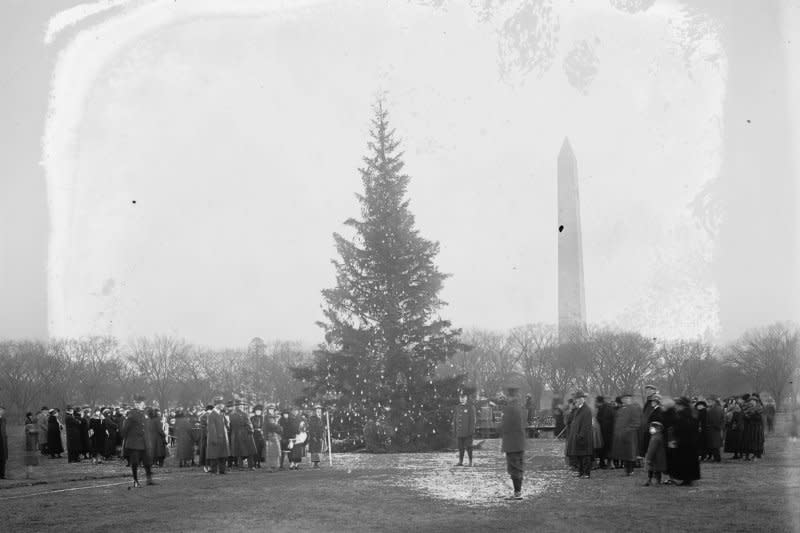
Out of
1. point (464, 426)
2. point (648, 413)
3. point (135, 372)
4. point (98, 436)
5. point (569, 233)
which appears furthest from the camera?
point (135, 372)

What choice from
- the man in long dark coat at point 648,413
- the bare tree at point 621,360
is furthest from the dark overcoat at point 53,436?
the bare tree at point 621,360

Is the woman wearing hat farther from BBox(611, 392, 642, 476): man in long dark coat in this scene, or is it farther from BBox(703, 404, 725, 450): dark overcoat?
BBox(703, 404, 725, 450): dark overcoat

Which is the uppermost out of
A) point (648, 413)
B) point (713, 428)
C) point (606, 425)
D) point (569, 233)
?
point (569, 233)

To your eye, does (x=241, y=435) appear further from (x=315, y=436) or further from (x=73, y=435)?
(x=73, y=435)

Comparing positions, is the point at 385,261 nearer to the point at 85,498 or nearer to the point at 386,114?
the point at 386,114

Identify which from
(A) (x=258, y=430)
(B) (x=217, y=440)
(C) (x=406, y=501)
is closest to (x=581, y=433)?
(C) (x=406, y=501)

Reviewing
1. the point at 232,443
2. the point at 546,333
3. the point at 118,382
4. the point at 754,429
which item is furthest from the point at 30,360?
the point at 754,429

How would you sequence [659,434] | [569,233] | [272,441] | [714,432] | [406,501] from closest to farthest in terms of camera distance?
1. [406,501]
2. [659,434]
3. [272,441]
4. [714,432]
5. [569,233]

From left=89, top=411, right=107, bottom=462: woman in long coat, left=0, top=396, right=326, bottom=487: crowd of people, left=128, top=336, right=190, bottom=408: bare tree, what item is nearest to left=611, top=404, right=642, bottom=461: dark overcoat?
left=0, top=396, right=326, bottom=487: crowd of people
